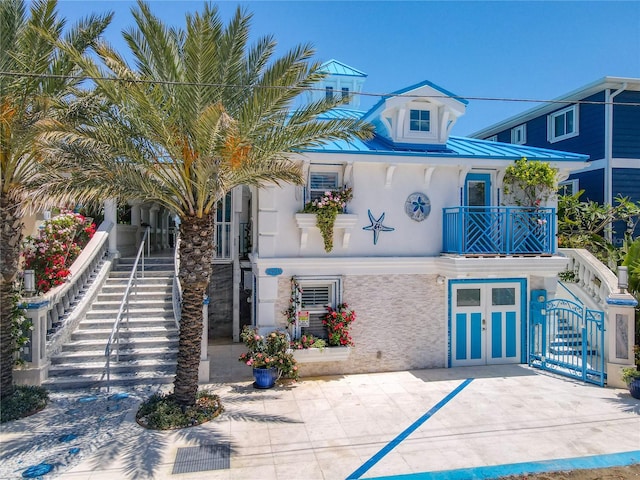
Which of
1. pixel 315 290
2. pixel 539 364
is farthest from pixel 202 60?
pixel 539 364

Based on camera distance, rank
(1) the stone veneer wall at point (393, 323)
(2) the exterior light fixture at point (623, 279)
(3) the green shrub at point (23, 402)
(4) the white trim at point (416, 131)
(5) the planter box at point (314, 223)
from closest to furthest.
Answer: (3) the green shrub at point (23, 402) < (2) the exterior light fixture at point (623, 279) < (5) the planter box at point (314, 223) < (1) the stone veneer wall at point (393, 323) < (4) the white trim at point (416, 131)

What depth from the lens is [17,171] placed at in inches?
295

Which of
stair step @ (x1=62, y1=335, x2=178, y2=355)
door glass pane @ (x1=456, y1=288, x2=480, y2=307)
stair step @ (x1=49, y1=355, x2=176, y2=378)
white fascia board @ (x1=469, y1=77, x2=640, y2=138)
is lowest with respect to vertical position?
stair step @ (x1=49, y1=355, x2=176, y2=378)

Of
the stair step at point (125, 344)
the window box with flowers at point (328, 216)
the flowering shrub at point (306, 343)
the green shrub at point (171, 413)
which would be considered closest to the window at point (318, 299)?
the flowering shrub at point (306, 343)

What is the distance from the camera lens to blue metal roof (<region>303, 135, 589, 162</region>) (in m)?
9.89

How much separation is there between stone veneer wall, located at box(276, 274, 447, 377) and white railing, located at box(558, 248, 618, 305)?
4.19m

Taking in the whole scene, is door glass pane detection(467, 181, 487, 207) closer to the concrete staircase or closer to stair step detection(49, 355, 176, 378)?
the concrete staircase

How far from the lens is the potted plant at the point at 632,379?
8.68m

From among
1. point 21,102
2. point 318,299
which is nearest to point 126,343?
point 318,299

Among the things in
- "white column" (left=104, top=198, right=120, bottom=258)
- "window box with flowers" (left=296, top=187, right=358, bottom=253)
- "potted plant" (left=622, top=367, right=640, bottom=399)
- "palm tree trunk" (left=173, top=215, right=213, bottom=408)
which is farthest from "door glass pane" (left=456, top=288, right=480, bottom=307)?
"white column" (left=104, top=198, right=120, bottom=258)

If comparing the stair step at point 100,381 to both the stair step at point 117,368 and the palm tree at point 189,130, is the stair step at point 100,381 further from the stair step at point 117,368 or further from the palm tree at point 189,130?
the palm tree at point 189,130

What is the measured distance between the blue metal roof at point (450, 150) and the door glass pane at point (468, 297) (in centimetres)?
343

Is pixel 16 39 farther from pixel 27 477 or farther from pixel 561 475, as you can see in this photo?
pixel 561 475

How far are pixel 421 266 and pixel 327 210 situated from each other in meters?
2.92
